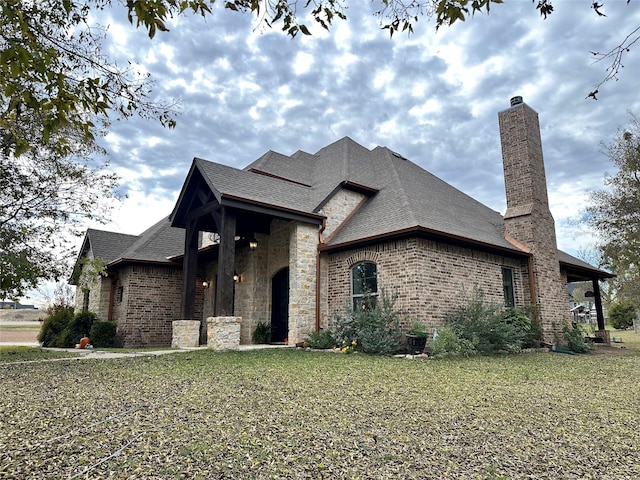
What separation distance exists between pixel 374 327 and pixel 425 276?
1741 millimetres

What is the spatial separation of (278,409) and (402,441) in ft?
4.42

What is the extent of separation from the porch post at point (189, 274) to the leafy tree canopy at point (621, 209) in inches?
637

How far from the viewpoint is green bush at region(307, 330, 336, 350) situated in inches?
404

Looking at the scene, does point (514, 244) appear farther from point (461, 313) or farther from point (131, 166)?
point (131, 166)

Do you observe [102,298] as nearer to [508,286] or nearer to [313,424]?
[508,286]

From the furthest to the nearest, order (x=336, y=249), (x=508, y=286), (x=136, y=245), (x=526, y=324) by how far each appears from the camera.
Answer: (x=136, y=245) < (x=508, y=286) < (x=336, y=249) < (x=526, y=324)

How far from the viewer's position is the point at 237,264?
45.4ft

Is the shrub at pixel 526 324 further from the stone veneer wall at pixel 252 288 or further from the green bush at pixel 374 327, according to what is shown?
the stone veneer wall at pixel 252 288

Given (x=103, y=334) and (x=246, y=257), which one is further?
(x=103, y=334)

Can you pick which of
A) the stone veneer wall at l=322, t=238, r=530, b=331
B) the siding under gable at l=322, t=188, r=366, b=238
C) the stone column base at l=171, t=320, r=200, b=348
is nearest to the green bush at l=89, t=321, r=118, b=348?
the stone column base at l=171, t=320, r=200, b=348

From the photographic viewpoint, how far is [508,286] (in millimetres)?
12133

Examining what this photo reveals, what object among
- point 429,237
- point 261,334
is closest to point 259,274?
point 261,334

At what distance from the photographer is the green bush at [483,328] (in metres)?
9.42

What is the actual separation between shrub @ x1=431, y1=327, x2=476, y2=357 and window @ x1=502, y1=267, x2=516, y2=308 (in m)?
3.73
